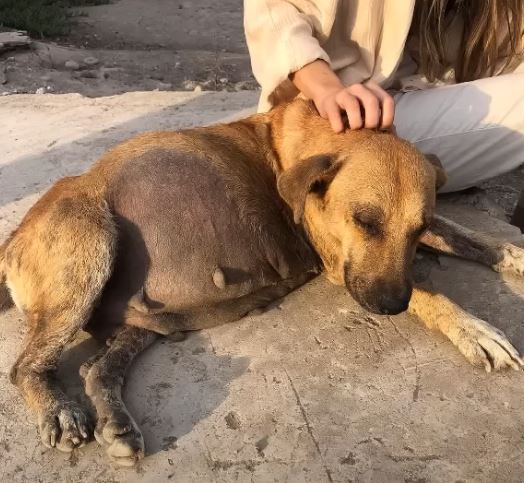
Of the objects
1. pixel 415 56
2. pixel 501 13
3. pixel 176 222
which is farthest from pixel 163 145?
pixel 501 13

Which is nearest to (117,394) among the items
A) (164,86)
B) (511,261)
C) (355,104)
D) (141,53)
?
(355,104)

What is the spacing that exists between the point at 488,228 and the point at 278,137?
64.7 inches

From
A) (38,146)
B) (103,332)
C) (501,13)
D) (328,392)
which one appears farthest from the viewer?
(38,146)

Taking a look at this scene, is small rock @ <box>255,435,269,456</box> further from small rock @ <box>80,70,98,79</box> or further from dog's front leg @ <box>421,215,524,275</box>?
small rock @ <box>80,70,98,79</box>

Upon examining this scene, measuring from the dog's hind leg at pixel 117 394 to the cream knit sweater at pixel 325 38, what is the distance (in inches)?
70.2

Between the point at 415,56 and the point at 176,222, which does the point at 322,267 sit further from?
the point at 415,56

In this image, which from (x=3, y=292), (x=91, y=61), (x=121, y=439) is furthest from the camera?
(x=91, y=61)

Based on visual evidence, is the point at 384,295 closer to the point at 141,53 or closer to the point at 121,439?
the point at 121,439

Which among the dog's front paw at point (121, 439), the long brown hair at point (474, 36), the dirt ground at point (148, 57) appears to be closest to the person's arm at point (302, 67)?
the long brown hair at point (474, 36)

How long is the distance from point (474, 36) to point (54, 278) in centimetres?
311

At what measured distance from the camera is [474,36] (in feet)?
14.8

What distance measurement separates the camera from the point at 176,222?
141 inches

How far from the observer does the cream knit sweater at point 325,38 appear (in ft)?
13.3

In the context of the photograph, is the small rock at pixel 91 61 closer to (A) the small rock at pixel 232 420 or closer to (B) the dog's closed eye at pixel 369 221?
(B) the dog's closed eye at pixel 369 221
